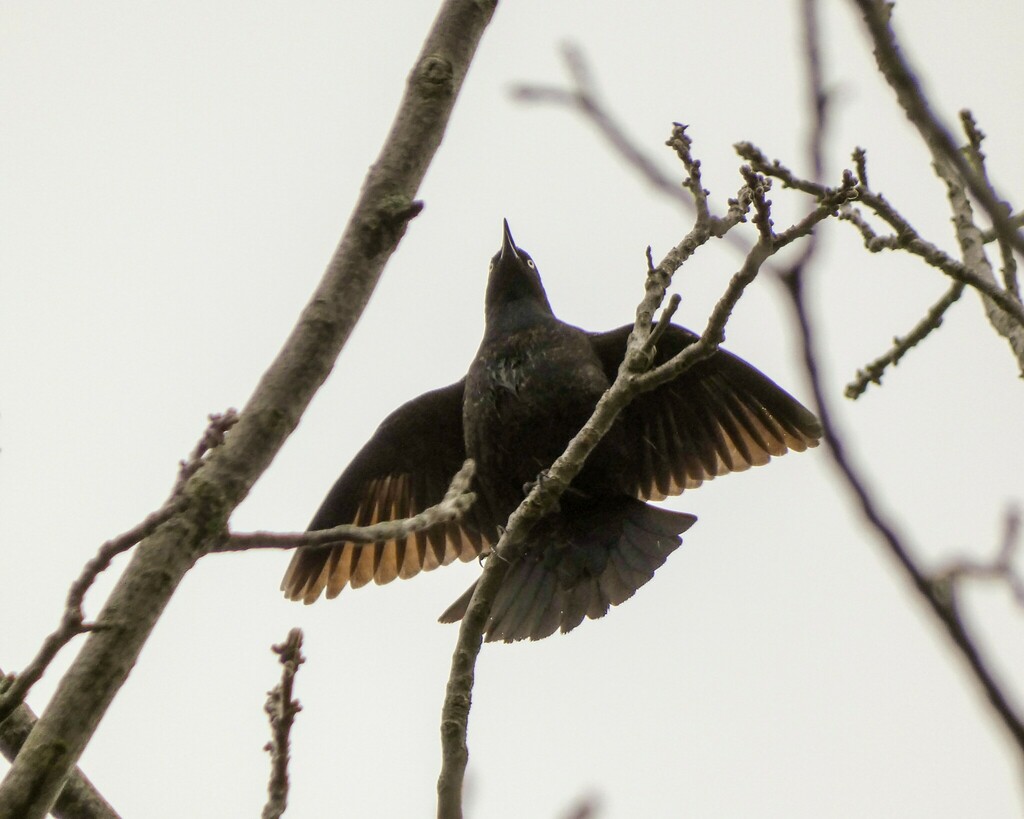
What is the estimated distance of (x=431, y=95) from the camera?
233cm

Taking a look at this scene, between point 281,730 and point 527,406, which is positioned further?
point 527,406

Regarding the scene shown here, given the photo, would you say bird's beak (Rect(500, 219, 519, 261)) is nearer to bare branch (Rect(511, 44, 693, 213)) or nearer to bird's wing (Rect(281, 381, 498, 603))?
bird's wing (Rect(281, 381, 498, 603))

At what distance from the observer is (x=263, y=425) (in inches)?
74.5

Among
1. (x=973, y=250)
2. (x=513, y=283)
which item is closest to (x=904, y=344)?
(x=973, y=250)

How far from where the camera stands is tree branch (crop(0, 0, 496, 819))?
5.37 feet

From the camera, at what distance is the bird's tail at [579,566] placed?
447 centimetres

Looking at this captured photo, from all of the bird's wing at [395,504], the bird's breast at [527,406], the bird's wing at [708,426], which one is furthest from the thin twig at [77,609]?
the bird's wing at [395,504]

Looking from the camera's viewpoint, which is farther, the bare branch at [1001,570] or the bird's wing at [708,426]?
the bird's wing at [708,426]

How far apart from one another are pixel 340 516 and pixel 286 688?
3.65m

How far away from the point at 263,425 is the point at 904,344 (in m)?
1.95

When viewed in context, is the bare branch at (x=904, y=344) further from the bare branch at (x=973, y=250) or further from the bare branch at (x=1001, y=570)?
the bare branch at (x=1001, y=570)

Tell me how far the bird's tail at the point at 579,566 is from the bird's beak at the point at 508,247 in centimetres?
139

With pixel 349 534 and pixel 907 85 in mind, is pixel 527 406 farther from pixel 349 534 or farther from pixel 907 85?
pixel 907 85

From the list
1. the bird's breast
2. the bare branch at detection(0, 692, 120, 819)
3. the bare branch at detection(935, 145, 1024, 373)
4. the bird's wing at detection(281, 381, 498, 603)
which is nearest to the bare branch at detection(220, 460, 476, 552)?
the bare branch at detection(0, 692, 120, 819)
